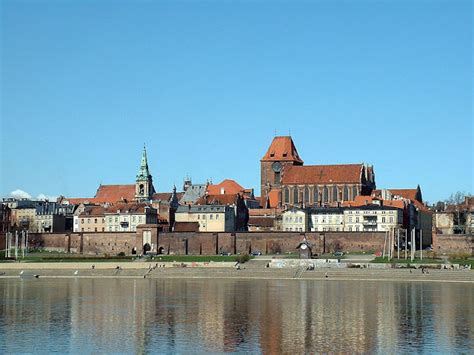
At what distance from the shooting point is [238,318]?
183 ft

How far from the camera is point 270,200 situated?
506 ft

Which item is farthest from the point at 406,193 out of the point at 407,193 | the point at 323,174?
the point at 323,174

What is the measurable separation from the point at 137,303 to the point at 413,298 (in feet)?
66.4

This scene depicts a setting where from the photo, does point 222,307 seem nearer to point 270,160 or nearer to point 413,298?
point 413,298

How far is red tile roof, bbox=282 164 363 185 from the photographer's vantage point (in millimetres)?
146625

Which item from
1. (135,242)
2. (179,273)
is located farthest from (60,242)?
(179,273)

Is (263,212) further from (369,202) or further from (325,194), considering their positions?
(369,202)

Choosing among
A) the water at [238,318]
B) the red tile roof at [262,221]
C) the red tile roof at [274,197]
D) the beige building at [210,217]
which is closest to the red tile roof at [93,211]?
the beige building at [210,217]

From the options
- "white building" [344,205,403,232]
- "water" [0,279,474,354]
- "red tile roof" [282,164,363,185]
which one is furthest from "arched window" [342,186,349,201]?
"water" [0,279,474,354]

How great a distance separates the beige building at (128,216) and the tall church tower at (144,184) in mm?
18794

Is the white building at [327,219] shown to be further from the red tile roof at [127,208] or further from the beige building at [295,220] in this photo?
the red tile roof at [127,208]

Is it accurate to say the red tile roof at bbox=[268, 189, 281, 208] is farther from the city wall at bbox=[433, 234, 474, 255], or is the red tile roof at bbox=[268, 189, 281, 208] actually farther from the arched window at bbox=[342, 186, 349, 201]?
the city wall at bbox=[433, 234, 474, 255]

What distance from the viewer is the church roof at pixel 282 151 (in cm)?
15812

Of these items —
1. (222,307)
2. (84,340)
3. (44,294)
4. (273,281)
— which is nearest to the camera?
(84,340)
